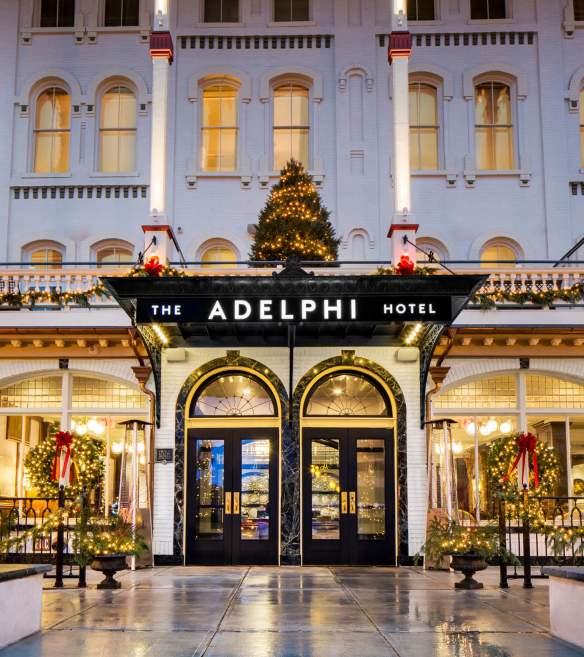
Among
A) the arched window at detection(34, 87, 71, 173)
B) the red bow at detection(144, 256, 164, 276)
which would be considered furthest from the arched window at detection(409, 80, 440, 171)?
the arched window at detection(34, 87, 71, 173)

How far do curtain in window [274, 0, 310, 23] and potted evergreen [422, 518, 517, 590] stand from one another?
50.7 feet

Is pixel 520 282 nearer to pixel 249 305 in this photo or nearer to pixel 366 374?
pixel 366 374

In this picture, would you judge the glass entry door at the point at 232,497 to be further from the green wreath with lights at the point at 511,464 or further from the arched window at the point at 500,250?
the arched window at the point at 500,250

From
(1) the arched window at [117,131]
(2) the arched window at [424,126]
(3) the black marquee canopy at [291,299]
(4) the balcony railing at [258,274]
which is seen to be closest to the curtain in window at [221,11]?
(1) the arched window at [117,131]

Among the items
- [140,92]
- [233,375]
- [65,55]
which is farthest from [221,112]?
[233,375]

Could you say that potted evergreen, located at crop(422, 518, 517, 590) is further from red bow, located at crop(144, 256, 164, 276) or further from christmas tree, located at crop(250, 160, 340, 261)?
red bow, located at crop(144, 256, 164, 276)

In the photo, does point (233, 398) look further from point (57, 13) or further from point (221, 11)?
point (57, 13)

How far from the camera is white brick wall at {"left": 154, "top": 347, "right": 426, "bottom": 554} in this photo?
63.2 ft

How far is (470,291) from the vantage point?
15.7 meters

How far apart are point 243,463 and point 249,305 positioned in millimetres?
4762

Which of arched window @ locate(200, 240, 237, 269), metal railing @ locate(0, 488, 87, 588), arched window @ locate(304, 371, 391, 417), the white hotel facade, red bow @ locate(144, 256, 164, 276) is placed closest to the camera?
metal railing @ locate(0, 488, 87, 588)

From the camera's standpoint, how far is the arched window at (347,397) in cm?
1984

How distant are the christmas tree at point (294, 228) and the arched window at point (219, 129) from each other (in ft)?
17.9

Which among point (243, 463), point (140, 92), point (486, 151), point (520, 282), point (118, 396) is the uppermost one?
point (140, 92)
